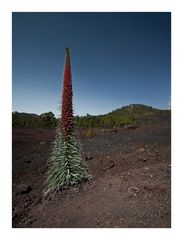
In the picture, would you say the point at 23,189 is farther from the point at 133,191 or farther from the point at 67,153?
the point at 133,191

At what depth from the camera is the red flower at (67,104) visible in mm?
4086

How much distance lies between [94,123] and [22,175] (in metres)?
26.7

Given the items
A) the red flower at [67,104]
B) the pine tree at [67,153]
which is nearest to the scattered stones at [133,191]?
the pine tree at [67,153]

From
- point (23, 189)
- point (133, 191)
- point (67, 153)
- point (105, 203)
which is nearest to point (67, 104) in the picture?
point (67, 153)

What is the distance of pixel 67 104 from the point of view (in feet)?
13.9

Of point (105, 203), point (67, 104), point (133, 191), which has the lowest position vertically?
point (105, 203)

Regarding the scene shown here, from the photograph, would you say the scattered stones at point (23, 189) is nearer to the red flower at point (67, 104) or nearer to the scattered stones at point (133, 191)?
the red flower at point (67, 104)

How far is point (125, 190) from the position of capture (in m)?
4.42

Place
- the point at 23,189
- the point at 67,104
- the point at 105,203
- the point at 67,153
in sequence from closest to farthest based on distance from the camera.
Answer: the point at 105,203, the point at 67,104, the point at 67,153, the point at 23,189

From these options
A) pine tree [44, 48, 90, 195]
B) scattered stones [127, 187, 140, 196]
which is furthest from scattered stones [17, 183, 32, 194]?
scattered stones [127, 187, 140, 196]

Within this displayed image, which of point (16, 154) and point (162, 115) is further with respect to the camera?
point (162, 115)
